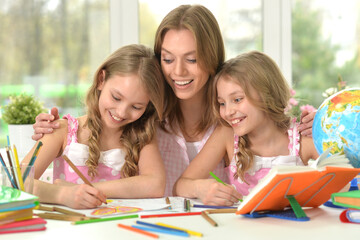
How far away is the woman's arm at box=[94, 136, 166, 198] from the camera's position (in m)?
1.77

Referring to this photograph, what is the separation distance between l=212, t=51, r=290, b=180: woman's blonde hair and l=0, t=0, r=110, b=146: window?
6.06 ft

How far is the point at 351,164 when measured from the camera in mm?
1506

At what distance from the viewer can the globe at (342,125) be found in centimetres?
149

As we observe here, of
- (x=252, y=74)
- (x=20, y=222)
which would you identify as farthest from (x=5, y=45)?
(x=20, y=222)

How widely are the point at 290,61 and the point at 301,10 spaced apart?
0.40 m

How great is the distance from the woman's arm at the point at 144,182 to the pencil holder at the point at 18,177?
381 millimetres

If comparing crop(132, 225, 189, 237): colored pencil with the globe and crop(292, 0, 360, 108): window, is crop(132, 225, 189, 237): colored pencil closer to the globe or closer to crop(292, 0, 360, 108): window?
the globe

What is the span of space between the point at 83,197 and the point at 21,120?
1519mm

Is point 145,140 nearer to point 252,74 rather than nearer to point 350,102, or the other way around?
point 252,74

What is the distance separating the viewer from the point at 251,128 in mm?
2025

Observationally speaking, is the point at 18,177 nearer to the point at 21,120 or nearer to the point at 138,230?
the point at 138,230

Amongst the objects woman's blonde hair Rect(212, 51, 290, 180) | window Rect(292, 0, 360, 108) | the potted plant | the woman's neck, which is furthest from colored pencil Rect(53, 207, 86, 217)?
window Rect(292, 0, 360, 108)

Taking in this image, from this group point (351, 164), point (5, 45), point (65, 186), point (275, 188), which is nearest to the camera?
point (275, 188)

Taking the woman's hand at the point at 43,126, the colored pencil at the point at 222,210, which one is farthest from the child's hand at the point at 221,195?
the woman's hand at the point at 43,126
